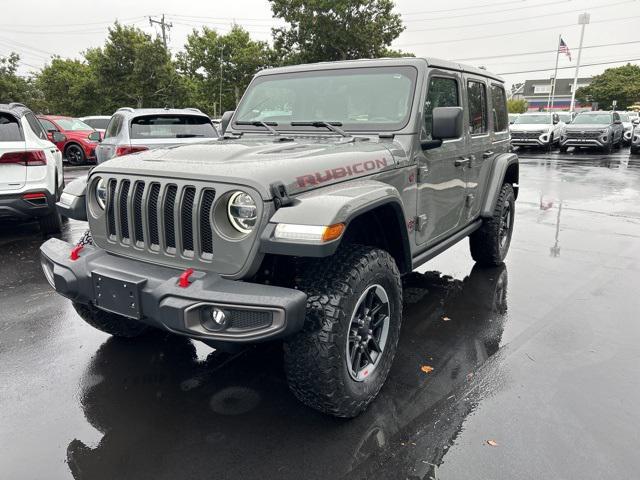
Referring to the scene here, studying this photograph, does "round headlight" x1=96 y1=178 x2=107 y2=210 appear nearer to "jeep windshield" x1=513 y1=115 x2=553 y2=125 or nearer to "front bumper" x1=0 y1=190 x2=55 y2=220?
"front bumper" x1=0 y1=190 x2=55 y2=220

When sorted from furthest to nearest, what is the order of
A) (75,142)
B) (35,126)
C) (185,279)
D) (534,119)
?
1. (534,119)
2. (75,142)
3. (35,126)
4. (185,279)

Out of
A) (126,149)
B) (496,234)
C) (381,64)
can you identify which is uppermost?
(381,64)

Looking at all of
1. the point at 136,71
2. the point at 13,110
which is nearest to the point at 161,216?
the point at 13,110

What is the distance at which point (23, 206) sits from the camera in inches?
232

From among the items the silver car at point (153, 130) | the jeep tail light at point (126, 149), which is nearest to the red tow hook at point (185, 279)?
the silver car at point (153, 130)

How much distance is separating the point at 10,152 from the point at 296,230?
509 centimetres

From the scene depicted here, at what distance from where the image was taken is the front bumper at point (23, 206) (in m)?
5.77

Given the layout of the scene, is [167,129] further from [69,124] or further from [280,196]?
[69,124]

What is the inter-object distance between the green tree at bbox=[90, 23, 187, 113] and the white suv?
23281 millimetres

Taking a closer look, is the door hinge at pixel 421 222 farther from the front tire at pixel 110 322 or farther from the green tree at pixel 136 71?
the green tree at pixel 136 71

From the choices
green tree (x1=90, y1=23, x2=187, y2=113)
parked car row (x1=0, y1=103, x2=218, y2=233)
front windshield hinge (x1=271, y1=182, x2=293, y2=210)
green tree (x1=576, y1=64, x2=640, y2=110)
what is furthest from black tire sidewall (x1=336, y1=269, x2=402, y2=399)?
green tree (x1=576, y1=64, x2=640, y2=110)

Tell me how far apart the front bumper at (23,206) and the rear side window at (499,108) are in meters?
5.29

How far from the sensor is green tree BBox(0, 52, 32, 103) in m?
25.7

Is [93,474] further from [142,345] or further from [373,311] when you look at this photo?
[373,311]
